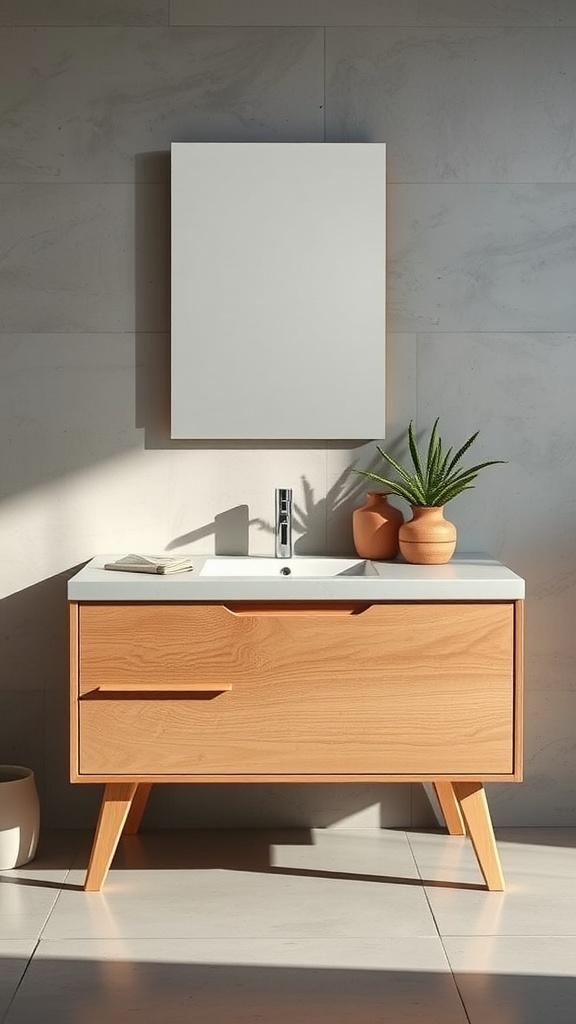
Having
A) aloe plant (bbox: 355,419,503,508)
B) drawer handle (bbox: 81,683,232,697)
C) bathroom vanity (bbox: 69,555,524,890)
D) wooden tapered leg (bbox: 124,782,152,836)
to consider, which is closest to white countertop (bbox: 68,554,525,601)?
bathroom vanity (bbox: 69,555,524,890)

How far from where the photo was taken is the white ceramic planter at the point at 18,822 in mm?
2744

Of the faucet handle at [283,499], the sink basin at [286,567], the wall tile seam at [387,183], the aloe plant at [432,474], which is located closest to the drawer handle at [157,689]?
the sink basin at [286,567]

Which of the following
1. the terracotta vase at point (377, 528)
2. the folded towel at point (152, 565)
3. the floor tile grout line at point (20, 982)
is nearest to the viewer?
the floor tile grout line at point (20, 982)

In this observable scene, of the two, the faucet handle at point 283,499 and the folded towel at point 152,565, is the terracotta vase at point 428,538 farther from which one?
the folded towel at point 152,565

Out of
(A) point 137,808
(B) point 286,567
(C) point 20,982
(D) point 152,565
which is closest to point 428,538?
(B) point 286,567

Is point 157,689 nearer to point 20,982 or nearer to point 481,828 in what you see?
point 20,982

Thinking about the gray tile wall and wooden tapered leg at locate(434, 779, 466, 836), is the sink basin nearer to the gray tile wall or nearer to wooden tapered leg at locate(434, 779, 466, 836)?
the gray tile wall

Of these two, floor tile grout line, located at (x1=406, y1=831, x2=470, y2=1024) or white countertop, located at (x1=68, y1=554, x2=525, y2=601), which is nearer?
floor tile grout line, located at (x1=406, y1=831, x2=470, y2=1024)

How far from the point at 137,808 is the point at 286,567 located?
0.71 meters

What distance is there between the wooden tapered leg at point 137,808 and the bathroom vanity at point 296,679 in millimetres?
405

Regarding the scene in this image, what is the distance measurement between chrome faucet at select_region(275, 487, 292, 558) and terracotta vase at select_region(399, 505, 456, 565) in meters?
0.29

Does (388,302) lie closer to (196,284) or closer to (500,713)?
(196,284)

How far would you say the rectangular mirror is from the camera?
9.43 feet

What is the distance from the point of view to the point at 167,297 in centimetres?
295
